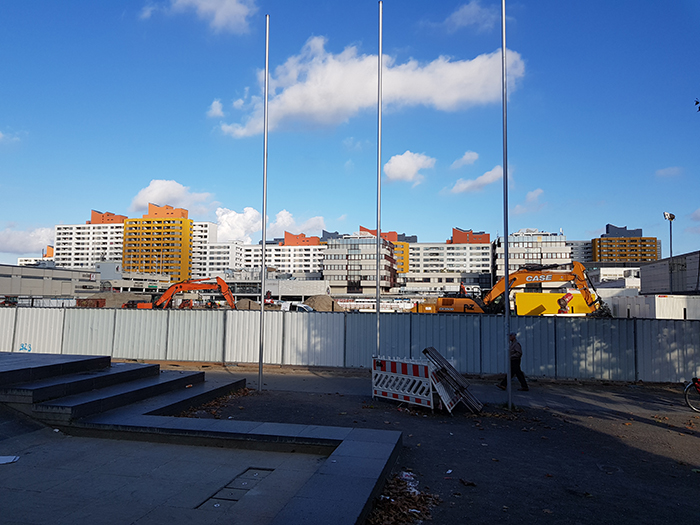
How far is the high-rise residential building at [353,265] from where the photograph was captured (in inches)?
4729

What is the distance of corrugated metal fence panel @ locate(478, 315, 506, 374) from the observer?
57.3ft

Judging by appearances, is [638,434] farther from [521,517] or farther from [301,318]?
[301,318]

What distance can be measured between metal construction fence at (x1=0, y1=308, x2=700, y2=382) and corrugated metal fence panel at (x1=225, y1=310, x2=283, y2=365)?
0.04 metres

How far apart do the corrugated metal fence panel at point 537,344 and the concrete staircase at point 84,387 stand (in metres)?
10.5

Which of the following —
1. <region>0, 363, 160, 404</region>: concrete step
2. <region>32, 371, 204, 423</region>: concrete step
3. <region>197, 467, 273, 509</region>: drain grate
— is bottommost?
A: <region>197, 467, 273, 509</region>: drain grate

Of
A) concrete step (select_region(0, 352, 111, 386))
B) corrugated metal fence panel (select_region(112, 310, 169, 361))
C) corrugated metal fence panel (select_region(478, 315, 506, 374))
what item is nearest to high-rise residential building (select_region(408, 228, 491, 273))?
corrugated metal fence panel (select_region(478, 315, 506, 374))

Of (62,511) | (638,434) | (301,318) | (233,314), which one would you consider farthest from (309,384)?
(62,511)

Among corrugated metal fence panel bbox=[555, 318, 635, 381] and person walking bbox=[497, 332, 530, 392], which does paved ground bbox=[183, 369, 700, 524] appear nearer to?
person walking bbox=[497, 332, 530, 392]

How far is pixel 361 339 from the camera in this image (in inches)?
740

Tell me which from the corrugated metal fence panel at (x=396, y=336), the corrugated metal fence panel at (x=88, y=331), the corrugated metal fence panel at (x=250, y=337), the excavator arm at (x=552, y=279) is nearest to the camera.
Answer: the corrugated metal fence panel at (x=396, y=336)

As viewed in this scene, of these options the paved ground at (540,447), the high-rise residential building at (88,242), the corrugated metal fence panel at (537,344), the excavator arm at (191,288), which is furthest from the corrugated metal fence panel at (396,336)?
the high-rise residential building at (88,242)

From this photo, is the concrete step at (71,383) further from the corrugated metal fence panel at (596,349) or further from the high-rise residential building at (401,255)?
the high-rise residential building at (401,255)

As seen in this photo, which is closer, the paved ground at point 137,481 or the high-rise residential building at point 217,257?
the paved ground at point 137,481

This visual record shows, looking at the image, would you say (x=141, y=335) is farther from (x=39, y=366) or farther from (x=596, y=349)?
(x=596, y=349)
